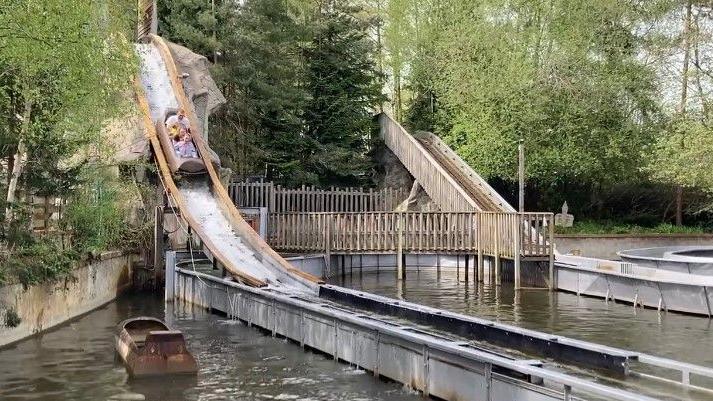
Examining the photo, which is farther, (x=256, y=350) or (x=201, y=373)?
(x=256, y=350)

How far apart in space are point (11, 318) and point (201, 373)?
3.92m

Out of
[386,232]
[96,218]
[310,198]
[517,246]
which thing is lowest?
[517,246]

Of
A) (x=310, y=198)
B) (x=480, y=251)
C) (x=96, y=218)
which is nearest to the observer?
(x=96, y=218)

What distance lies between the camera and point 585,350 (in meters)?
10.3

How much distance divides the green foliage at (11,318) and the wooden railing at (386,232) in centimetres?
1291

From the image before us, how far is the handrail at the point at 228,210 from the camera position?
18.6m

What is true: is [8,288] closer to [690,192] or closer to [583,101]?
[583,101]

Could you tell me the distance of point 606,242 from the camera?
3134 cm

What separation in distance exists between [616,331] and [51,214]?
1194cm

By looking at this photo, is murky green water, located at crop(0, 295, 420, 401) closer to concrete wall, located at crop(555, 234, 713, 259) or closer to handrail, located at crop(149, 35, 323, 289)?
handrail, located at crop(149, 35, 323, 289)

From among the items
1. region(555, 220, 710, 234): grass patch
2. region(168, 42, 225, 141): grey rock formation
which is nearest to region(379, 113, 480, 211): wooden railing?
region(555, 220, 710, 234): grass patch

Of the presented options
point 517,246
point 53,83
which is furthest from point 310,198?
point 53,83

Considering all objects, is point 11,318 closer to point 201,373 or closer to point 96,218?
point 201,373

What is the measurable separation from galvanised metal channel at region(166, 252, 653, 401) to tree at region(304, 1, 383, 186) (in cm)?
1477
